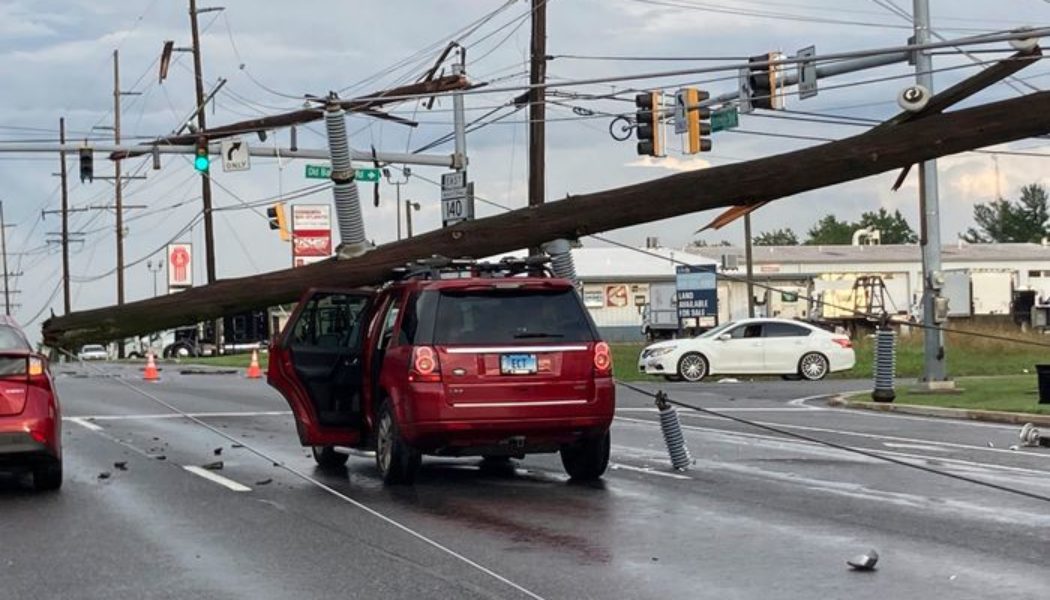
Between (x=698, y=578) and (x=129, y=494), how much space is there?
599cm

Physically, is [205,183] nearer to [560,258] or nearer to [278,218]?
[278,218]

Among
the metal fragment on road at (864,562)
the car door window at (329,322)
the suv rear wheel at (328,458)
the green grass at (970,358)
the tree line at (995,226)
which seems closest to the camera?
the metal fragment on road at (864,562)

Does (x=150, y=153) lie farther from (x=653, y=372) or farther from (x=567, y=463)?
(x=567, y=463)

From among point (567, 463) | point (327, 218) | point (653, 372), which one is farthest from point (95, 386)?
point (327, 218)

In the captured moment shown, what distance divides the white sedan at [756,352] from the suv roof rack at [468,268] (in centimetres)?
1968

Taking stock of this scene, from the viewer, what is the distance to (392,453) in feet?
39.3

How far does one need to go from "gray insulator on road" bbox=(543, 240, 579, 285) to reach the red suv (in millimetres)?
802

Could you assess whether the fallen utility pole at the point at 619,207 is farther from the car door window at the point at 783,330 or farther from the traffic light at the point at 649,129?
the car door window at the point at 783,330

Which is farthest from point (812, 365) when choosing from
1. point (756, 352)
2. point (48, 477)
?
point (48, 477)

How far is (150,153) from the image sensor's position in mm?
32188

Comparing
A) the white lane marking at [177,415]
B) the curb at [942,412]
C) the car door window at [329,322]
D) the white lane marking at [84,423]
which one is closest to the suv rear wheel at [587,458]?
the car door window at [329,322]

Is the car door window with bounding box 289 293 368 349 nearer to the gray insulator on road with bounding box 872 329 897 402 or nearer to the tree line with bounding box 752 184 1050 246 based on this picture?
the gray insulator on road with bounding box 872 329 897 402

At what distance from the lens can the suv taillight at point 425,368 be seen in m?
11.4

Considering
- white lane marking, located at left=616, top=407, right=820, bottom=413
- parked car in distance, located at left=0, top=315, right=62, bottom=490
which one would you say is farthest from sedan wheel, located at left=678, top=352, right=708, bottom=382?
parked car in distance, located at left=0, top=315, right=62, bottom=490
